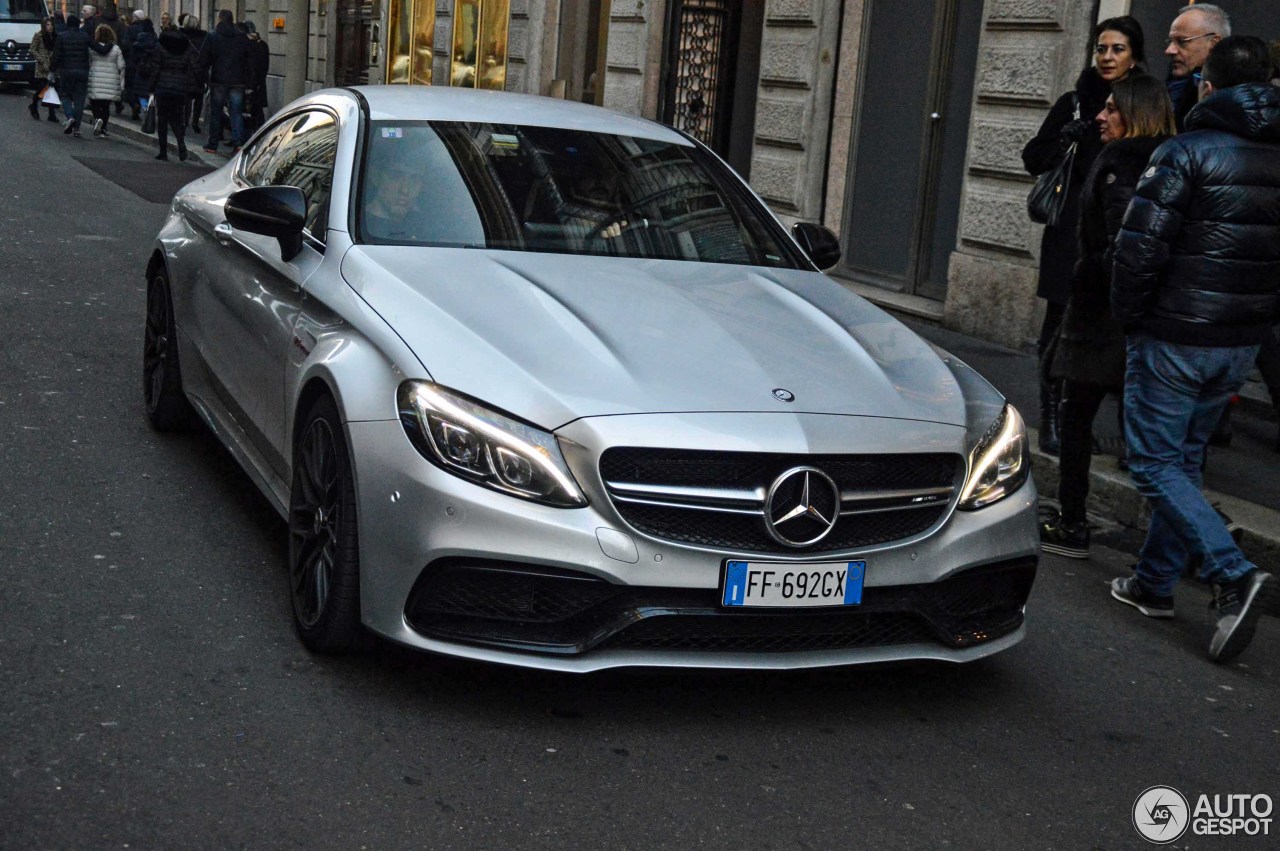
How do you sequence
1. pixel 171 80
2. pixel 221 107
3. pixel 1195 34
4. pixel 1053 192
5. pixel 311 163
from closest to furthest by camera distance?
1. pixel 311 163
2. pixel 1195 34
3. pixel 1053 192
4. pixel 171 80
5. pixel 221 107

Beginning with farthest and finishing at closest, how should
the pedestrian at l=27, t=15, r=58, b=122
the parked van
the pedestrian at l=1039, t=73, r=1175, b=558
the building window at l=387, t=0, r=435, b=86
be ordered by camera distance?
the parked van, the pedestrian at l=27, t=15, r=58, b=122, the building window at l=387, t=0, r=435, b=86, the pedestrian at l=1039, t=73, r=1175, b=558

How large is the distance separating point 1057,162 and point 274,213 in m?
4.12

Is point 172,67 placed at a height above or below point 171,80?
above

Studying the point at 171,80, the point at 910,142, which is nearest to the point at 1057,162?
the point at 910,142

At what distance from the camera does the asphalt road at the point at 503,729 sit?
3.46 m

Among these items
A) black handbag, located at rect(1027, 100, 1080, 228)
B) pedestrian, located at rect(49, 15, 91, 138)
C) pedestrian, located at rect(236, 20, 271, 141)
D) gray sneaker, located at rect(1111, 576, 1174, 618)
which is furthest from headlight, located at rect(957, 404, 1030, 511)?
pedestrian, located at rect(49, 15, 91, 138)

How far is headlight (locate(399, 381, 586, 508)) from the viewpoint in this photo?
379 centimetres

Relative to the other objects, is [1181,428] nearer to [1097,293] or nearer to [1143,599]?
[1143,599]

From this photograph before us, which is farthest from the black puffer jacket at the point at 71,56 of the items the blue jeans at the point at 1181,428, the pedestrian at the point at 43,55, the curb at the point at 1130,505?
the blue jeans at the point at 1181,428

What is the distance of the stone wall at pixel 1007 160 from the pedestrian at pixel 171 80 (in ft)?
44.4

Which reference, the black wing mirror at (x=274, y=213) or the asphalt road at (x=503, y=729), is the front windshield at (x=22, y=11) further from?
the black wing mirror at (x=274, y=213)

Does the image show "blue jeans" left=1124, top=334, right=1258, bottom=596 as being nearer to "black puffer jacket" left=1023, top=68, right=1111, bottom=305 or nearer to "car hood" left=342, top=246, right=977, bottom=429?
"car hood" left=342, top=246, right=977, bottom=429

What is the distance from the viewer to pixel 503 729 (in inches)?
155

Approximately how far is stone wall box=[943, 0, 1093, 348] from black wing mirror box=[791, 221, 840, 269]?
18.0ft
